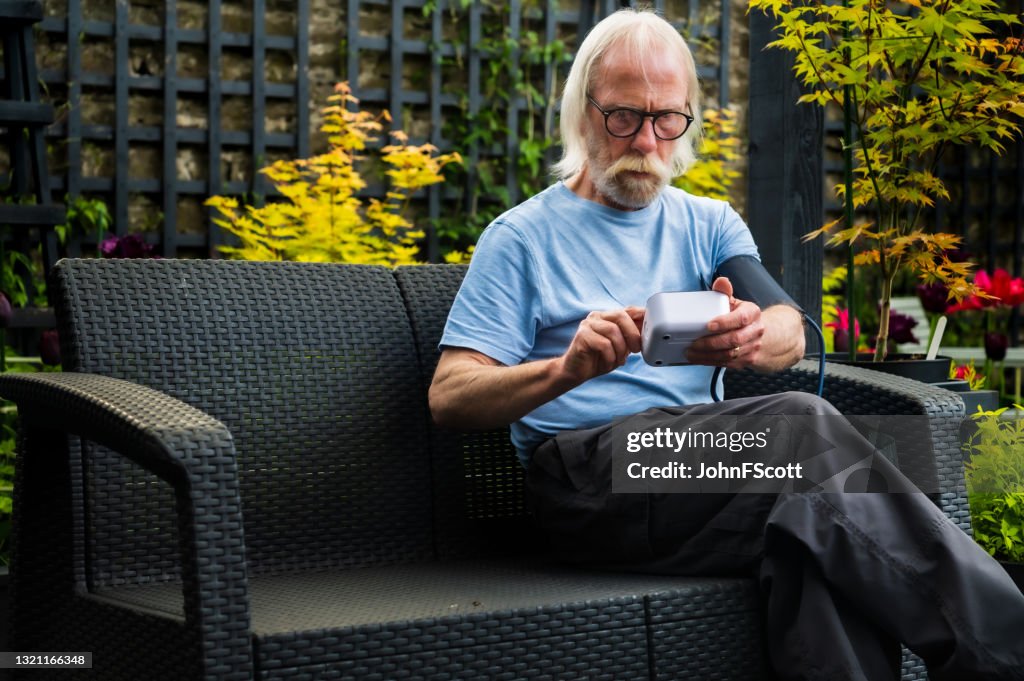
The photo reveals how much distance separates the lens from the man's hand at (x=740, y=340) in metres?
1.60

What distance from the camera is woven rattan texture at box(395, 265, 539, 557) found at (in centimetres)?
191

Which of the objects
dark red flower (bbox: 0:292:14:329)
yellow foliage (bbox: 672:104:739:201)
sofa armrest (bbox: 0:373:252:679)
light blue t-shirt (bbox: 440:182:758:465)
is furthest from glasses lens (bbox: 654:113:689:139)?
yellow foliage (bbox: 672:104:739:201)

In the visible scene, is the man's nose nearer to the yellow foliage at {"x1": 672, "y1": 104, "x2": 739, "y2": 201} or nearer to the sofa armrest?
the sofa armrest

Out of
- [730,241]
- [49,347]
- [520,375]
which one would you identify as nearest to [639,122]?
[730,241]

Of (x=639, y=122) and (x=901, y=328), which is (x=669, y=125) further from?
(x=901, y=328)

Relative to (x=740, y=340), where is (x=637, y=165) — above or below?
above

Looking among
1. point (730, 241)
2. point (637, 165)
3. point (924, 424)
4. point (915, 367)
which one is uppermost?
point (637, 165)

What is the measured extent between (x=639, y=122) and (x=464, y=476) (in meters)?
0.63

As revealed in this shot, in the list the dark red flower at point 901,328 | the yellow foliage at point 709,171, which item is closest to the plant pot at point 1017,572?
the dark red flower at point 901,328

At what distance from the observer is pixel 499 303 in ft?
5.94

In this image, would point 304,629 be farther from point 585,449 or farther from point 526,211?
point 526,211

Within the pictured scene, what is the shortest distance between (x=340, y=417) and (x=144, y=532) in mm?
341

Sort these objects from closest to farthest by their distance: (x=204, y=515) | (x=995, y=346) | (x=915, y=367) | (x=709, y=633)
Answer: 1. (x=204, y=515)
2. (x=709, y=633)
3. (x=915, y=367)
4. (x=995, y=346)

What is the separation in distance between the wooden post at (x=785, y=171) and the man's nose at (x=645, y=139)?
41.7 inches
